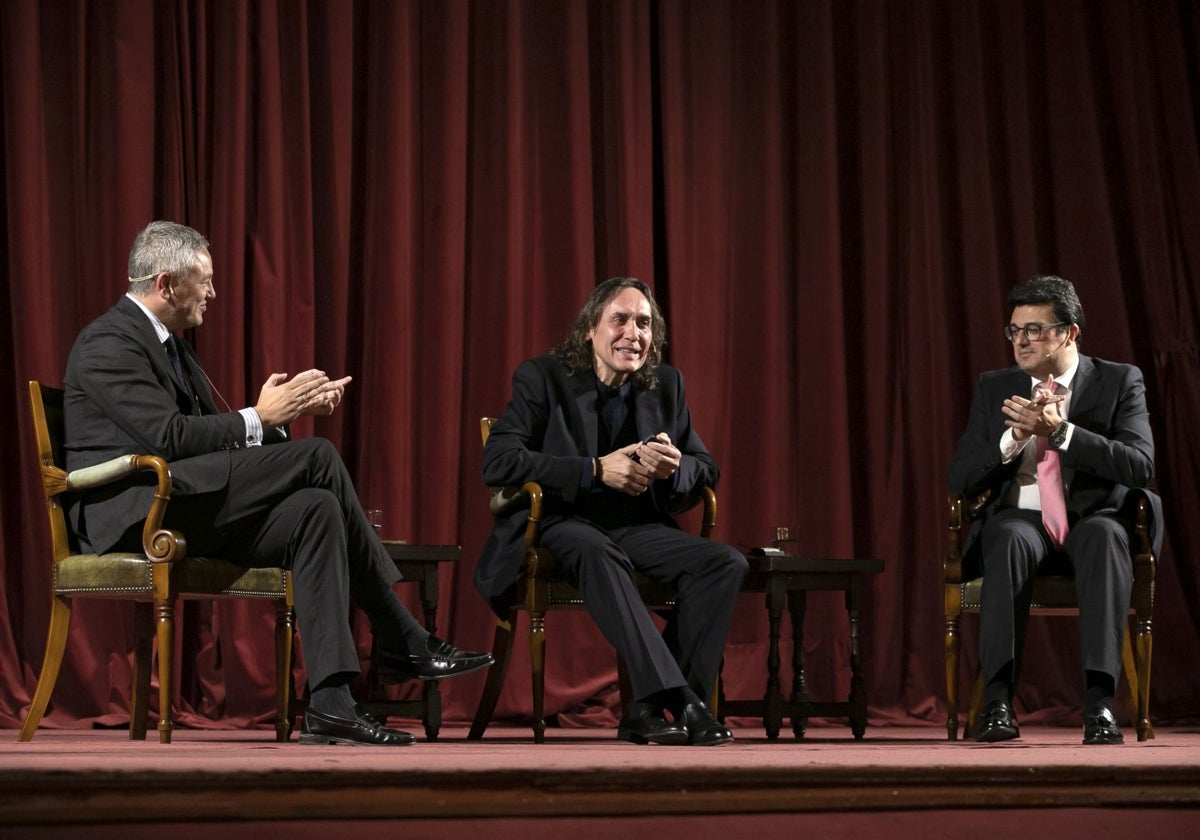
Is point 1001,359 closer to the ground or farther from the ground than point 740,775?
farther from the ground

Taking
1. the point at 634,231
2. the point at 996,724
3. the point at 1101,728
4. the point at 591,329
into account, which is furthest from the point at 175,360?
the point at 1101,728

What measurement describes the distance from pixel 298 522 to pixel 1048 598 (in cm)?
190

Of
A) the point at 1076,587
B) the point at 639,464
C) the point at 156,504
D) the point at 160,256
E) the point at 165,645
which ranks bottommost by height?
the point at 165,645

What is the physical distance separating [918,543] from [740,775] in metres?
3.29

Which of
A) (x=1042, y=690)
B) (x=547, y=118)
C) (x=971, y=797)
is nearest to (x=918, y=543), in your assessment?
(x=1042, y=690)

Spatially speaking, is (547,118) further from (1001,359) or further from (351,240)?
(1001,359)

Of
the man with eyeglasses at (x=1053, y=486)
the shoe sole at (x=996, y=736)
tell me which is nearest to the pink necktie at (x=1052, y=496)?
the man with eyeglasses at (x=1053, y=486)

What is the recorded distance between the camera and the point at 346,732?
2.91 meters

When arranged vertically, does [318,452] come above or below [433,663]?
above

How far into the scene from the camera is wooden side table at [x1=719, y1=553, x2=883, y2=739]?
4020 millimetres

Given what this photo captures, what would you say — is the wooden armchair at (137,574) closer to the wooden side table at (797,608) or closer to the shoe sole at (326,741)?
the shoe sole at (326,741)

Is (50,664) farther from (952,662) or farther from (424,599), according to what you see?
(952,662)

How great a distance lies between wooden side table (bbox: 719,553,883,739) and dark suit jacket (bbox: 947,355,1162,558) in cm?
45

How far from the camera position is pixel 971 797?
2016 mm
